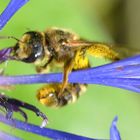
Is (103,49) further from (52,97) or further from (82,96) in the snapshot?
(82,96)

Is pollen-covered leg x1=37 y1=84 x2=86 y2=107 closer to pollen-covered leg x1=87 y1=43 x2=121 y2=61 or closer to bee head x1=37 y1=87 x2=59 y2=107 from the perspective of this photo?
bee head x1=37 y1=87 x2=59 y2=107

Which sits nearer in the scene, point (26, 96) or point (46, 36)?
point (46, 36)

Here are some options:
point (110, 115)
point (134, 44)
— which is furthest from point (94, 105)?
point (134, 44)

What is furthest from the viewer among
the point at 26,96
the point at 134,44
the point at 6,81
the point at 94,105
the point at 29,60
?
the point at 134,44

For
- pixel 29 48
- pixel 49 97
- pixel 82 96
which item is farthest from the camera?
pixel 82 96

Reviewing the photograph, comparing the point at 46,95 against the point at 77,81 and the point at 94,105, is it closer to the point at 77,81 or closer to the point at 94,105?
the point at 77,81

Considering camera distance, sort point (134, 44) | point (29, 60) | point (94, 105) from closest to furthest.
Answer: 1. point (29, 60)
2. point (94, 105)
3. point (134, 44)

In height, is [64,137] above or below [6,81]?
below

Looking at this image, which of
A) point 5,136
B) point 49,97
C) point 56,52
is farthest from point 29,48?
point 5,136
